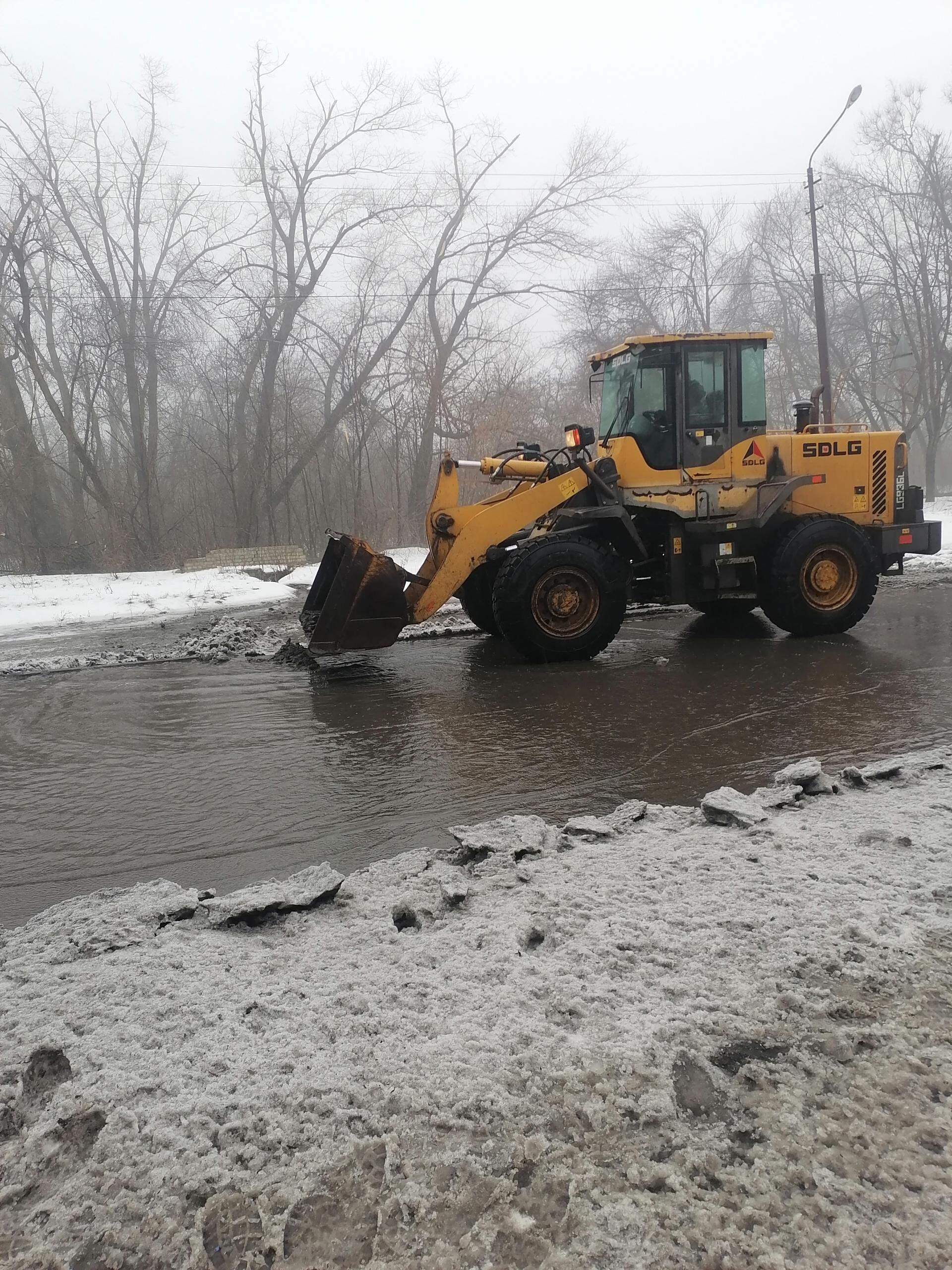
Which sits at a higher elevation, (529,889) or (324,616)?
(324,616)

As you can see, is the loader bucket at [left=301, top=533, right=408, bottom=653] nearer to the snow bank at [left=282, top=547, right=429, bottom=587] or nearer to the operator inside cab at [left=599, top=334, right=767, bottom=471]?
the operator inside cab at [left=599, top=334, right=767, bottom=471]

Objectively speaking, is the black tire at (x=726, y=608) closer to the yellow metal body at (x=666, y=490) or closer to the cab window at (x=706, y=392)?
the yellow metal body at (x=666, y=490)

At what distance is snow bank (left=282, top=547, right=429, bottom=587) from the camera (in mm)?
18203

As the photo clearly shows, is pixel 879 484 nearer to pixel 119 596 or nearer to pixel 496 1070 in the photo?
pixel 496 1070

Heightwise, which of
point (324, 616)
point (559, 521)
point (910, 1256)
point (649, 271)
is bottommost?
point (910, 1256)

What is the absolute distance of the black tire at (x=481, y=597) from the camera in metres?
9.75

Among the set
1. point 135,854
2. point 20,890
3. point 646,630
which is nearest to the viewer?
point 20,890

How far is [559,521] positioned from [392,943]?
6184mm

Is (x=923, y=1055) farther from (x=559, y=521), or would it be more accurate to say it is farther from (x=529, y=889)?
(x=559, y=521)

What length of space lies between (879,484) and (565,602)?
396cm

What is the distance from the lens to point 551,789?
15.6 ft

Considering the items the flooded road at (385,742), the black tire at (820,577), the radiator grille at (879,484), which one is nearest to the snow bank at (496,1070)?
the flooded road at (385,742)

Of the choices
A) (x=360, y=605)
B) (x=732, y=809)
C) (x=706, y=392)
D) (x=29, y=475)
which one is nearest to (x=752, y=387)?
(x=706, y=392)

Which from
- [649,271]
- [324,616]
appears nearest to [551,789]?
[324,616]
